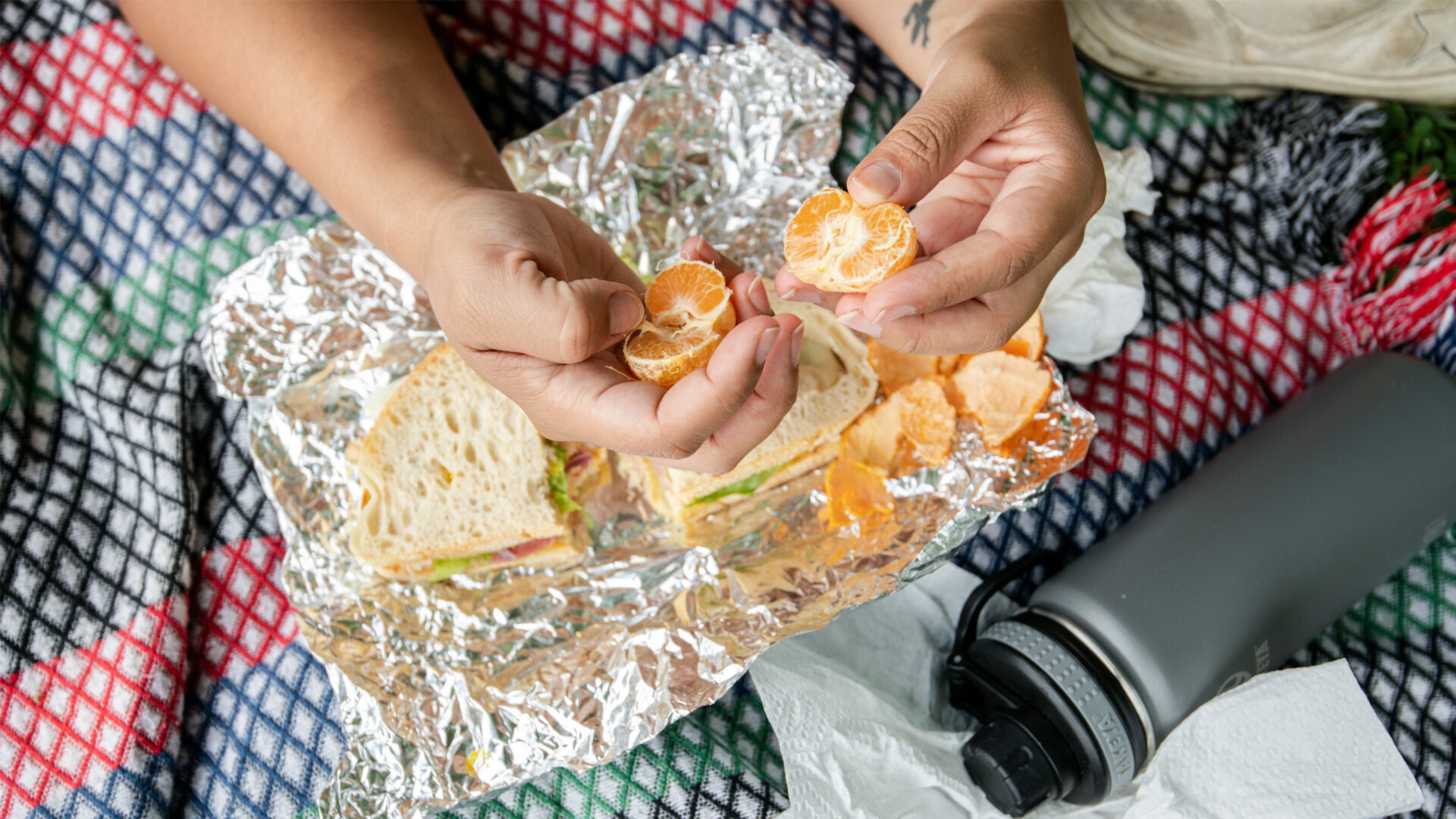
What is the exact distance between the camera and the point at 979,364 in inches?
66.2

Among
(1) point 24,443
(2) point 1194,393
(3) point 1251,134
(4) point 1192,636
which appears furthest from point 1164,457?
(1) point 24,443

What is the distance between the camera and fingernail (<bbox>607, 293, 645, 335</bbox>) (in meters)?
1.23

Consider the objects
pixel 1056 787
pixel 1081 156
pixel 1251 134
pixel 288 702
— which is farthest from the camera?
pixel 1251 134

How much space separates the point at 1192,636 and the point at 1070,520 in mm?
374

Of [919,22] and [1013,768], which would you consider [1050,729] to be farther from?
[919,22]

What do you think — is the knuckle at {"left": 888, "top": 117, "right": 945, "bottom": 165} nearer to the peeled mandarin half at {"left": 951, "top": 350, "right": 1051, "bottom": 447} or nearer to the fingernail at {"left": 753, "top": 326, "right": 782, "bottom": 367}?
the fingernail at {"left": 753, "top": 326, "right": 782, "bottom": 367}

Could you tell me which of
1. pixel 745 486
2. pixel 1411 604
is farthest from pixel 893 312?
pixel 1411 604

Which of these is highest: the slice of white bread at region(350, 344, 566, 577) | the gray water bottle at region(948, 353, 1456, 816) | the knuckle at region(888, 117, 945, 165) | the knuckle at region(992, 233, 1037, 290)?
the knuckle at region(888, 117, 945, 165)

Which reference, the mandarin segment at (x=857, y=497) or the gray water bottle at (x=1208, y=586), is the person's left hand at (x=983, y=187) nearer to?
the mandarin segment at (x=857, y=497)

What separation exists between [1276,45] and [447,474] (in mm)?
2217

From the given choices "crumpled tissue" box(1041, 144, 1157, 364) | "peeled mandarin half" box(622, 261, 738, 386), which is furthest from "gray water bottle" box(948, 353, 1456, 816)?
"peeled mandarin half" box(622, 261, 738, 386)

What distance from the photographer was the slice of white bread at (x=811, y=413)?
1683 mm

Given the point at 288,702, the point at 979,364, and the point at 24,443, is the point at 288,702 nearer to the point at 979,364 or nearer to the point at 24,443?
the point at 24,443

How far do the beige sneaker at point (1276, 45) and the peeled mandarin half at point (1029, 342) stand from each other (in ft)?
3.08
